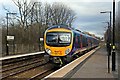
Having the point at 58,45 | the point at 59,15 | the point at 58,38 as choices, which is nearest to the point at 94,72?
the point at 58,45

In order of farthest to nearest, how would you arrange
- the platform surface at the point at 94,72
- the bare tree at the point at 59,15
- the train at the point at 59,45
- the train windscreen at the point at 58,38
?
the bare tree at the point at 59,15 < the train windscreen at the point at 58,38 < the train at the point at 59,45 < the platform surface at the point at 94,72

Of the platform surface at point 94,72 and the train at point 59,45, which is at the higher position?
the train at point 59,45

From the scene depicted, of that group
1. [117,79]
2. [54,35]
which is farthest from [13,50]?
[117,79]

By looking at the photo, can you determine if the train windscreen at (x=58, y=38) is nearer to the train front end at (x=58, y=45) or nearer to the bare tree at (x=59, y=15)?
the train front end at (x=58, y=45)

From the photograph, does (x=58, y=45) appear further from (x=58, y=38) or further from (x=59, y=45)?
(x=58, y=38)

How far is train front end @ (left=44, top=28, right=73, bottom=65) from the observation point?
19391mm

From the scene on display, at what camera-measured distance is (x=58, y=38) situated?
65.2 feet

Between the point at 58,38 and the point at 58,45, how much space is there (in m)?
0.57

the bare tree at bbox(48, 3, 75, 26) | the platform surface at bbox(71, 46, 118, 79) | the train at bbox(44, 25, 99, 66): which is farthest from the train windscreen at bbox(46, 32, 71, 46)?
the bare tree at bbox(48, 3, 75, 26)

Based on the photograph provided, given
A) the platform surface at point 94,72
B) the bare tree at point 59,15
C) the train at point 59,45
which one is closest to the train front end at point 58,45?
the train at point 59,45

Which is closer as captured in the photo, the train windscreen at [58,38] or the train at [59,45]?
the train at [59,45]

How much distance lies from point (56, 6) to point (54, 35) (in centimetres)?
6121

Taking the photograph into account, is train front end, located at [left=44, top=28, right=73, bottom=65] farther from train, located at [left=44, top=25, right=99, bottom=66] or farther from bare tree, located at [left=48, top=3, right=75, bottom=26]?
bare tree, located at [left=48, top=3, right=75, bottom=26]

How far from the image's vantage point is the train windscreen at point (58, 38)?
64.7 ft
